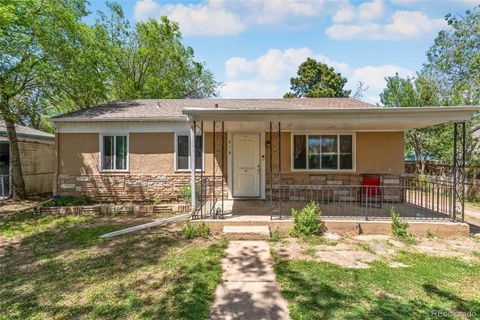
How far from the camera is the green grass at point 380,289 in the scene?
3.04 meters

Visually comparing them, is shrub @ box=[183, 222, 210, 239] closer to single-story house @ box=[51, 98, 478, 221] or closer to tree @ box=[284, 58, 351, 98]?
single-story house @ box=[51, 98, 478, 221]

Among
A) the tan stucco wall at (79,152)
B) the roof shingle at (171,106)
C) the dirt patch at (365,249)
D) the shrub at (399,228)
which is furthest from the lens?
the tan stucco wall at (79,152)

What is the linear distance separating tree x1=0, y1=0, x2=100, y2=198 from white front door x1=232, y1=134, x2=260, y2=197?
7608 mm

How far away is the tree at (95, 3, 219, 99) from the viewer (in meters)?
19.4

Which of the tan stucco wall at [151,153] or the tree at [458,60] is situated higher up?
the tree at [458,60]

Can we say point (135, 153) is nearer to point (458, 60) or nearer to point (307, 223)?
point (307, 223)

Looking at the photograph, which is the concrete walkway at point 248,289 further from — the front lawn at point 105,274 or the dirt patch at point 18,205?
the dirt patch at point 18,205

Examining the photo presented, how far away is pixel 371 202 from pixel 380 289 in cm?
535

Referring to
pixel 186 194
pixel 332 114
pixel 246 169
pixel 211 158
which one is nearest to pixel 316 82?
pixel 246 169

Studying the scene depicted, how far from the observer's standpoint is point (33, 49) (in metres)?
9.62

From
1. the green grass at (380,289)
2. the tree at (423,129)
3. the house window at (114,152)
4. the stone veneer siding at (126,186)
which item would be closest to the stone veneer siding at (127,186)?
the stone veneer siding at (126,186)

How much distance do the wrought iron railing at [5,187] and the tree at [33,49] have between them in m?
0.39

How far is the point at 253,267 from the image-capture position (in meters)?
4.30

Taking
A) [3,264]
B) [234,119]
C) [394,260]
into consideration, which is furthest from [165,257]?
[394,260]
